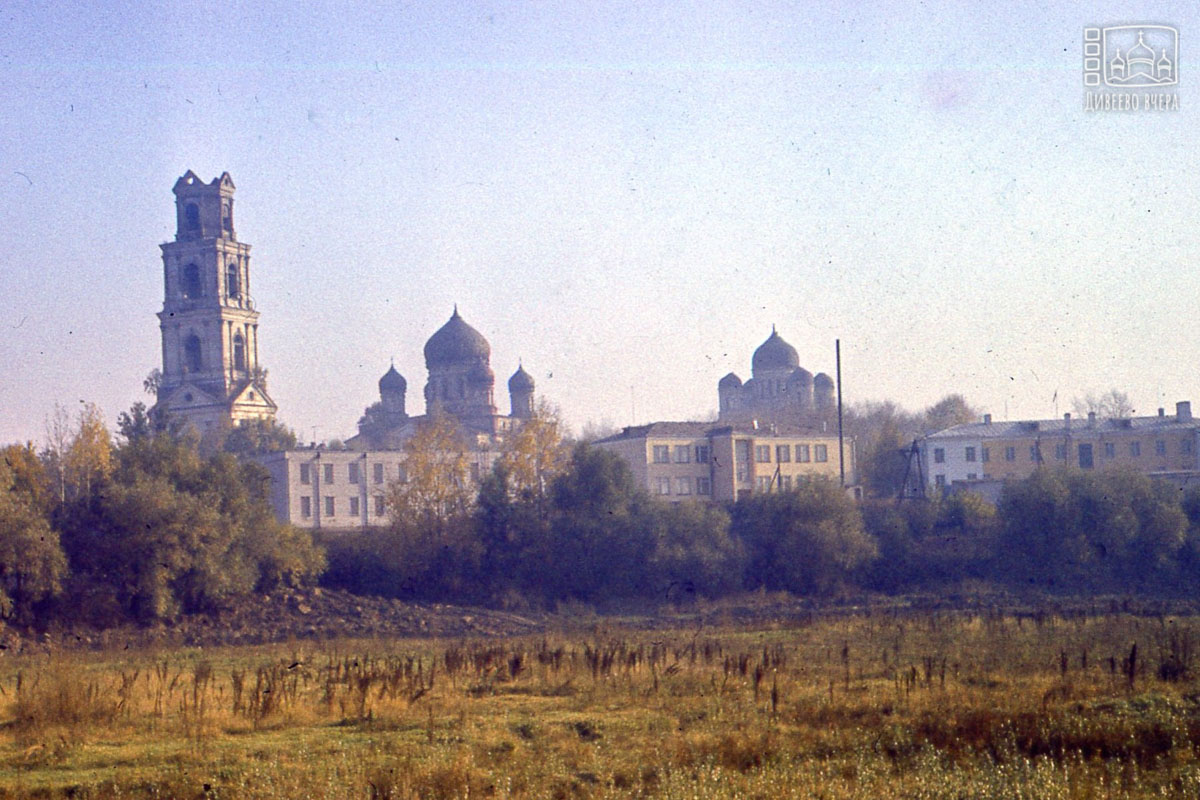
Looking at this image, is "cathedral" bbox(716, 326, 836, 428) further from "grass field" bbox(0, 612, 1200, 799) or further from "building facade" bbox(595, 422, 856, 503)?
"grass field" bbox(0, 612, 1200, 799)

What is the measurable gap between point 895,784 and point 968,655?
11198mm

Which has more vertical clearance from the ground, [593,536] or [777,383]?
[777,383]

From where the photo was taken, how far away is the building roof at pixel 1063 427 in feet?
225

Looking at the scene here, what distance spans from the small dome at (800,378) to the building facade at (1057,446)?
1368 inches

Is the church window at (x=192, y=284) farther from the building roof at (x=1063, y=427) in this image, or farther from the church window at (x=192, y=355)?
the building roof at (x=1063, y=427)

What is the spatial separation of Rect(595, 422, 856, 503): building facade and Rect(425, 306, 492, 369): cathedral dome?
79.8ft

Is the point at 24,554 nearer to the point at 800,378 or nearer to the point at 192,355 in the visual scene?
the point at 192,355

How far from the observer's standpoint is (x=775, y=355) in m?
107

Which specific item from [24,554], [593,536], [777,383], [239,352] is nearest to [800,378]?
[777,383]

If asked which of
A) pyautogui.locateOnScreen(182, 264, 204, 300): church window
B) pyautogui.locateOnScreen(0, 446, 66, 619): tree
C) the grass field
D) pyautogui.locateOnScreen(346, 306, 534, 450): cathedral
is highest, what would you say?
pyautogui.locateOnScreen(182, 264, 204, 300): church window

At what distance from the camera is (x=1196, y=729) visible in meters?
15.1

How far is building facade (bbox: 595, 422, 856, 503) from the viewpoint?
227 ft

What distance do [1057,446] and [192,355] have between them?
53733mm

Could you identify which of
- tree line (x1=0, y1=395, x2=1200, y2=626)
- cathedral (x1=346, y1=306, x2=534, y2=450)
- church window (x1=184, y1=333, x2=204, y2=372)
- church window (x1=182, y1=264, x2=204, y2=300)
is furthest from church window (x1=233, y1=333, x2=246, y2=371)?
tree line (x1=0, y1=395, x2=1200, y2=626)
